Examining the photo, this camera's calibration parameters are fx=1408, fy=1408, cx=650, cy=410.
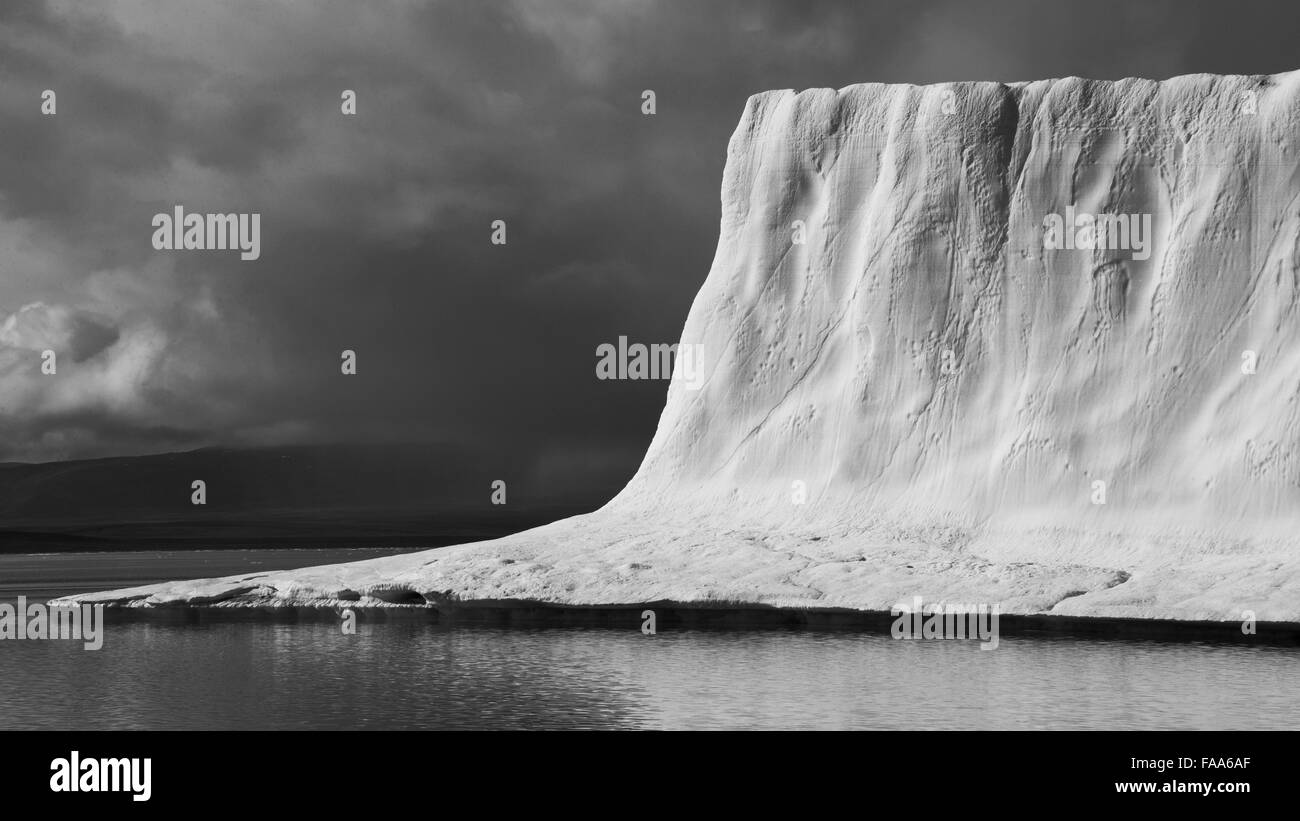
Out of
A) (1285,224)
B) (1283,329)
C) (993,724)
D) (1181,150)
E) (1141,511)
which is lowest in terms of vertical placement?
(993,724)

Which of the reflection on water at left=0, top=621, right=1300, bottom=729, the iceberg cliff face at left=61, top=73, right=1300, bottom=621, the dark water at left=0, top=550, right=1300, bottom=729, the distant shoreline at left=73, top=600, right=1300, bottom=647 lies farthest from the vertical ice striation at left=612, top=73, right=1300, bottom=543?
the reflection on water at left=0, top=621, right=1300, bottom=729

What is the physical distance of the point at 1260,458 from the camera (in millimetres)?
31516

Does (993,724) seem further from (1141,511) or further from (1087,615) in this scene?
(1141,511)

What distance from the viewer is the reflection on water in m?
17.3

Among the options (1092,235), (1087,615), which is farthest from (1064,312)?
(1087,615)

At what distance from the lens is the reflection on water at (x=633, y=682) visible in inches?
682

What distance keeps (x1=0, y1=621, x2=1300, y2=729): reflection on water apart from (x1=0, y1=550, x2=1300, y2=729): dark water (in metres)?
0.04

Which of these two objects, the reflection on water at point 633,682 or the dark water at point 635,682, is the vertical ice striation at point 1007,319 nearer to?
the dark water at point 635,682

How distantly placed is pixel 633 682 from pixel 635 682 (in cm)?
3

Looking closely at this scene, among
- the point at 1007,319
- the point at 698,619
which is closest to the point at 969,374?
the point at 1007,319

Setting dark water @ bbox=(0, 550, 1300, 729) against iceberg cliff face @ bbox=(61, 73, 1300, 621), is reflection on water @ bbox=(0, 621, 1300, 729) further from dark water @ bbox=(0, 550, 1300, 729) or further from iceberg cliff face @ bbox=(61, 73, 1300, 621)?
iceberg cliff face @ bbox=(61, 73, 1300, 621)

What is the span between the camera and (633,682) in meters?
20.3

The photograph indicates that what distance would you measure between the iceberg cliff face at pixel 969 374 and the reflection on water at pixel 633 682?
4.33 metres
